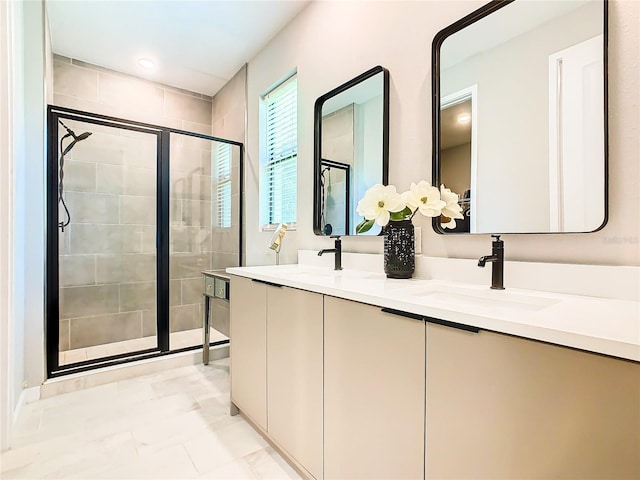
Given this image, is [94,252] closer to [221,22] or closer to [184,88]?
[184,88]

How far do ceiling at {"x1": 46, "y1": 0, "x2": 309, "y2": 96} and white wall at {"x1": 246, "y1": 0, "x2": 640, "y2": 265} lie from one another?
0.17 metres

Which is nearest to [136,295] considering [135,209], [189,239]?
[189,239]

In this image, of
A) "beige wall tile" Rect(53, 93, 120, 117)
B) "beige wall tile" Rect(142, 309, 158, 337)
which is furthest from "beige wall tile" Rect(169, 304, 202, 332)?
"beige wall tile" Rect(53, 93, 120, 117)

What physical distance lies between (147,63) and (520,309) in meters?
3.33

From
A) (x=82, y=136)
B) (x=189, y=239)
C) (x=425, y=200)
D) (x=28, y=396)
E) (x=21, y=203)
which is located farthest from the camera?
(x=189, y=239)

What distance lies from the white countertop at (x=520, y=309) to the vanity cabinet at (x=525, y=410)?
0.03 metres

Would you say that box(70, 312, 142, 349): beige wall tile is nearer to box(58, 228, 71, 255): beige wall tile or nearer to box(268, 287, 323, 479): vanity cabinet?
box(58, 228, 71, 255): beige wall tile

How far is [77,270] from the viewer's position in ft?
9.20

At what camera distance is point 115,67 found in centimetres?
293

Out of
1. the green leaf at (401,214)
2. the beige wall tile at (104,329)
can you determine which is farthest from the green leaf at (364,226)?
the beige wall tile at (104,329)

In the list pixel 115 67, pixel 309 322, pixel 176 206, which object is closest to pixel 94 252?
pixel 176 206

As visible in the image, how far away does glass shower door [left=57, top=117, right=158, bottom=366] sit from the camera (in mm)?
2719

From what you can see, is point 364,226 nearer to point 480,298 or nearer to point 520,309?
point 480,298

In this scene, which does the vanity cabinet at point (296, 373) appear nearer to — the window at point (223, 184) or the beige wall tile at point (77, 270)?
the window at point (223, 184)
